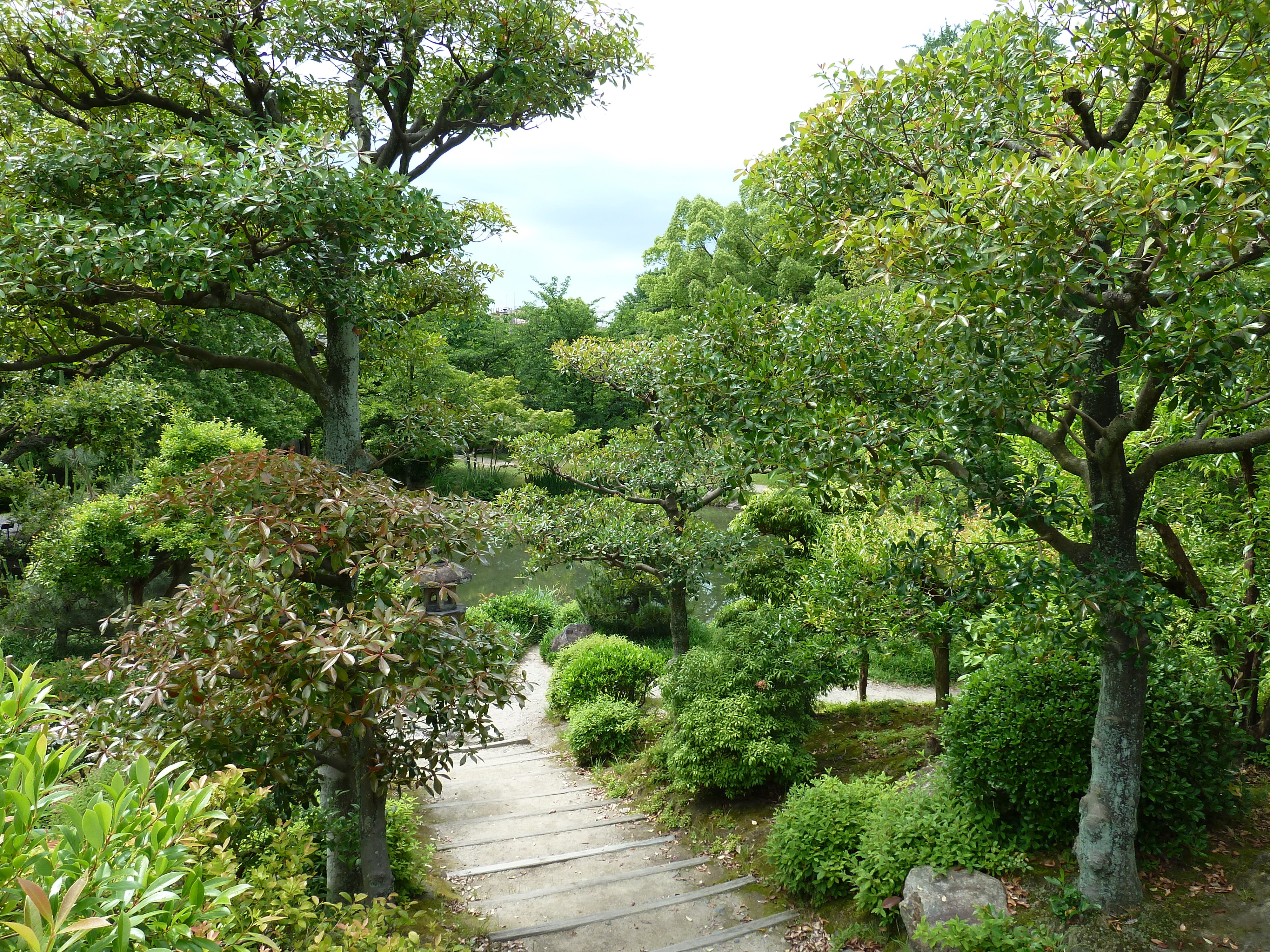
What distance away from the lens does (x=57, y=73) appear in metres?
4.72

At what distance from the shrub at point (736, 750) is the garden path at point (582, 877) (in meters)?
0.55

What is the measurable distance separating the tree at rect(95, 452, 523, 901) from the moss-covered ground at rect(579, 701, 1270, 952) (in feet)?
7.80

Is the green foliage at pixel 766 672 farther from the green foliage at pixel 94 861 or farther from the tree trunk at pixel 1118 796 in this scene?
the green foliage at pixel 94 861

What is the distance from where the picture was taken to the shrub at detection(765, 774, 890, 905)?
→ 168 inches

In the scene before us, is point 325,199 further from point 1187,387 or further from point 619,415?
point 619,415

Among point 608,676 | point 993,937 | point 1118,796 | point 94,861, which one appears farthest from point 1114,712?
point 608,676

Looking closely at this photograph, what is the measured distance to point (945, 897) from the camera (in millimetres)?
3656

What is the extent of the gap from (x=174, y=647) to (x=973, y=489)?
3637 mm

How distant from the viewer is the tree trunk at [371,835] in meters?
3.70

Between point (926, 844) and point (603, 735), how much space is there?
3771 mm

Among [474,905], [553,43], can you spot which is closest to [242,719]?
[474,905]

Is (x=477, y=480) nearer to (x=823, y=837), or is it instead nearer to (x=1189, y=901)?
(x=823, y=837)

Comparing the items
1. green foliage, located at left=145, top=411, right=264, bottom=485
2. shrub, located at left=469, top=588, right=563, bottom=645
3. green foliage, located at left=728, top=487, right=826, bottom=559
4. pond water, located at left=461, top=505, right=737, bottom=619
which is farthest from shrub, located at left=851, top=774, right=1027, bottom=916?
pond water, located at left=461, top=505, right=737, bottom=619

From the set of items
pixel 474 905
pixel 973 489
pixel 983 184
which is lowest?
pixel 474 905
